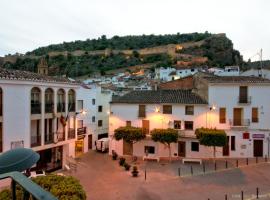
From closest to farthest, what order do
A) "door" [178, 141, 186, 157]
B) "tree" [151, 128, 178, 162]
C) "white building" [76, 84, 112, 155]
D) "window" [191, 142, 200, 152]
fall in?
1. "tree" [151, 128, 178, 162]
2. "window" [191, 142, 200, 152]
3. "door" [178, 141, 186, 157]
4. "white building" [76, 84, 112, 155]

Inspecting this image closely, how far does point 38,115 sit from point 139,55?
106 meters

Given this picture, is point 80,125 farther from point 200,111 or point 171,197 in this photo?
point 171,197

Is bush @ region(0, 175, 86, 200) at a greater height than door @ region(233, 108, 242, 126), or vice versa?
door @ region(233, 108, 242, 126)

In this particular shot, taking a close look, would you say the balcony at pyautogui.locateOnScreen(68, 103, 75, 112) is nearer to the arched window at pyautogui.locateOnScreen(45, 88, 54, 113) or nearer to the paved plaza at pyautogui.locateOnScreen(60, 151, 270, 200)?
the arched window at pyautogui.locateOnScreen(45, 88, 54, 113)

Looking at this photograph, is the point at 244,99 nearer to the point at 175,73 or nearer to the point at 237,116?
the point at 237,116

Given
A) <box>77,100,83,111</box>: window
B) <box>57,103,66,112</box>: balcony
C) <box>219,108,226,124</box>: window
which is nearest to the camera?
<box>57,103,66,112</box>: balcony

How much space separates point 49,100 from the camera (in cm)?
2292

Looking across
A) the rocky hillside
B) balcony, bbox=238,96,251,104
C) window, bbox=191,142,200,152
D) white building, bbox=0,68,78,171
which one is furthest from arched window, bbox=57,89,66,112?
the rocky hillside

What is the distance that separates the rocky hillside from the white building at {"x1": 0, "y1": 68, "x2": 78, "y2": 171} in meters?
65.8

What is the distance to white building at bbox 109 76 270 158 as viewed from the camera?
29.1 m

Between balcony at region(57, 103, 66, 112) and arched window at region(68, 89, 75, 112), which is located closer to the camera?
balcony at region(57, 103, 66, 112)

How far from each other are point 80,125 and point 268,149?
20091mm

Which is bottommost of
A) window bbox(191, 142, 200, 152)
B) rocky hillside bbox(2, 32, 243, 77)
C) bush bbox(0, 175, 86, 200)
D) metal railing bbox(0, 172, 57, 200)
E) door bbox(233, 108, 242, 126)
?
window bbox(191, 142, 200, 152)

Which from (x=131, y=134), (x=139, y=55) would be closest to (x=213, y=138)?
(x=131, y=134)
